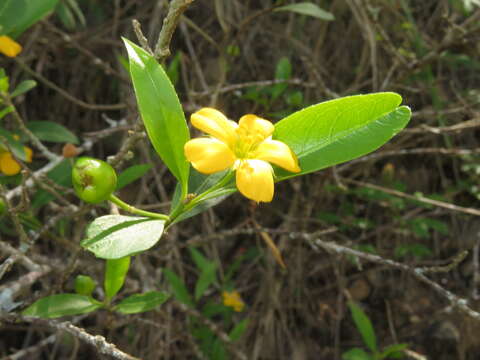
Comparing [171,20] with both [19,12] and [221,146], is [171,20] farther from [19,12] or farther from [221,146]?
[19,12]

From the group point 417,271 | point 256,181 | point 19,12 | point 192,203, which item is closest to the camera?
point 256,181

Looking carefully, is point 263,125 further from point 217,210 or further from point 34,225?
point 217,210

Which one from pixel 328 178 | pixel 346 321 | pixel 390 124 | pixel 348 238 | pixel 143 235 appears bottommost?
pixel 346 321

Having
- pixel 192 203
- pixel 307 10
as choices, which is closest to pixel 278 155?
pixel 192 203

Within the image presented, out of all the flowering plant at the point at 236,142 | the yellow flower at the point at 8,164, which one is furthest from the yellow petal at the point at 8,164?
the flowering plant at the point at 236,142

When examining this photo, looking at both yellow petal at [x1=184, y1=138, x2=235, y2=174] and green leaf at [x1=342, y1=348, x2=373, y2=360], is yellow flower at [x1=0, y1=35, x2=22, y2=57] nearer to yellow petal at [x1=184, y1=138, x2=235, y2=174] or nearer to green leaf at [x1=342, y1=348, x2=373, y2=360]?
yellow petal at [x1=184, y1=138, x2=235, y2=174]

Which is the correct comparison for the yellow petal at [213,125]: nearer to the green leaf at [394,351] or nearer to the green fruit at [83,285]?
the green fruit at [83,285]

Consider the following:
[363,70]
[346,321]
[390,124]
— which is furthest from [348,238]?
[390,124]
